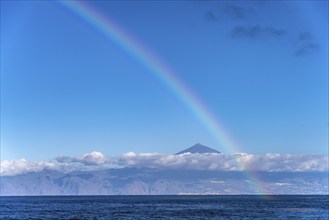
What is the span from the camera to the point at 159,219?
103 m

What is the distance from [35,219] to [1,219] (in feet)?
21.3

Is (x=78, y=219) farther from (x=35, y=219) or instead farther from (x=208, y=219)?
(x=208, y=219)

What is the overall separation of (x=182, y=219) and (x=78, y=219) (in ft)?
64.8

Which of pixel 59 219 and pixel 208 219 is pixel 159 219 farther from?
pixel 59 219

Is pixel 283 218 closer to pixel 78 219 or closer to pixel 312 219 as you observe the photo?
pixel 312 219

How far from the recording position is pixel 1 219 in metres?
103

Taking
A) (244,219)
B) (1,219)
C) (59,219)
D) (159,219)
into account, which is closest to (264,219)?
(244,219)

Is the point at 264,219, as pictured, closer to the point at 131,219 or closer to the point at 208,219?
the point at 208,219

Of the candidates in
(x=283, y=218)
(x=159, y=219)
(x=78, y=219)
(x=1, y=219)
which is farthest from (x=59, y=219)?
(x=283, y=218)

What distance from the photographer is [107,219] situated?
330 ft

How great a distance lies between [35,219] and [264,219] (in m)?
44.4

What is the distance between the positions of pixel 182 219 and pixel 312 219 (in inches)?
963

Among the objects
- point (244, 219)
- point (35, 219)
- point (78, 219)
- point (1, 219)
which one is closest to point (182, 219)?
point (244, 219)

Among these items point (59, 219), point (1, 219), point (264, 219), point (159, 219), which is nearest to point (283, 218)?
point (264, 219)
